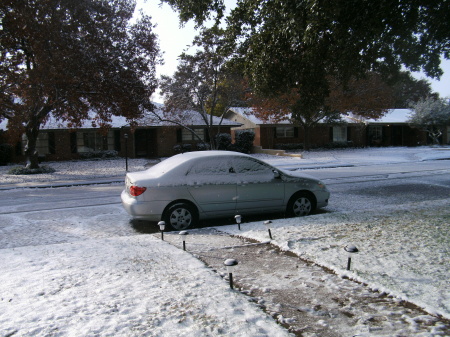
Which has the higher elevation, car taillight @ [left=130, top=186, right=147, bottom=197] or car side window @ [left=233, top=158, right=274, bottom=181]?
car side window @ [left=233, top=158, right=274, bottom=181]

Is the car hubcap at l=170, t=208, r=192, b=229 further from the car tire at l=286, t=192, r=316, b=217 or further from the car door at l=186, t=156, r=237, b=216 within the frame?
the car tire at l=286, t=192, r=316, b=217

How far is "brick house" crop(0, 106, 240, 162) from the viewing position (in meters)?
28.3

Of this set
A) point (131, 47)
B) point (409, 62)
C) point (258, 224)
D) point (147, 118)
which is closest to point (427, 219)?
point (258, 224)

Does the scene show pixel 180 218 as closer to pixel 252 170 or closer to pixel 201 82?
pixel 252 170

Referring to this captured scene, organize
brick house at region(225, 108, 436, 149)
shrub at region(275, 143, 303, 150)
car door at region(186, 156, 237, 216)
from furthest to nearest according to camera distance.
Result: 1. brick house at region(225, 108, 436, 149)
2. shrub at region(275, 143, 303, 150)
3. car door at region(186, 156, 237, 216)

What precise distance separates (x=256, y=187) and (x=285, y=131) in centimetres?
3025

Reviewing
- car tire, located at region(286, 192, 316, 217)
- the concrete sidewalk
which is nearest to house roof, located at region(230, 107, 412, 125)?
car tire, located at region(286, 192, 316, 217)

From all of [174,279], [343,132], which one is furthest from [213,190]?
[343,132]

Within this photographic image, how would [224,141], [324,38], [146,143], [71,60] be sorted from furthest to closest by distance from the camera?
[146,143], [224,141], [71,60], [324,38]

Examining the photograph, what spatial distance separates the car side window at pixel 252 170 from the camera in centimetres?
795

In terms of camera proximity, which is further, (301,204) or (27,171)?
(27,171)

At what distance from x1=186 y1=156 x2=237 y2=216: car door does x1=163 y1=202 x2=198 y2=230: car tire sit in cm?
21

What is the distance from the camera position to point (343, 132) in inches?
1572

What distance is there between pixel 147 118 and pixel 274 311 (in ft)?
82.9
